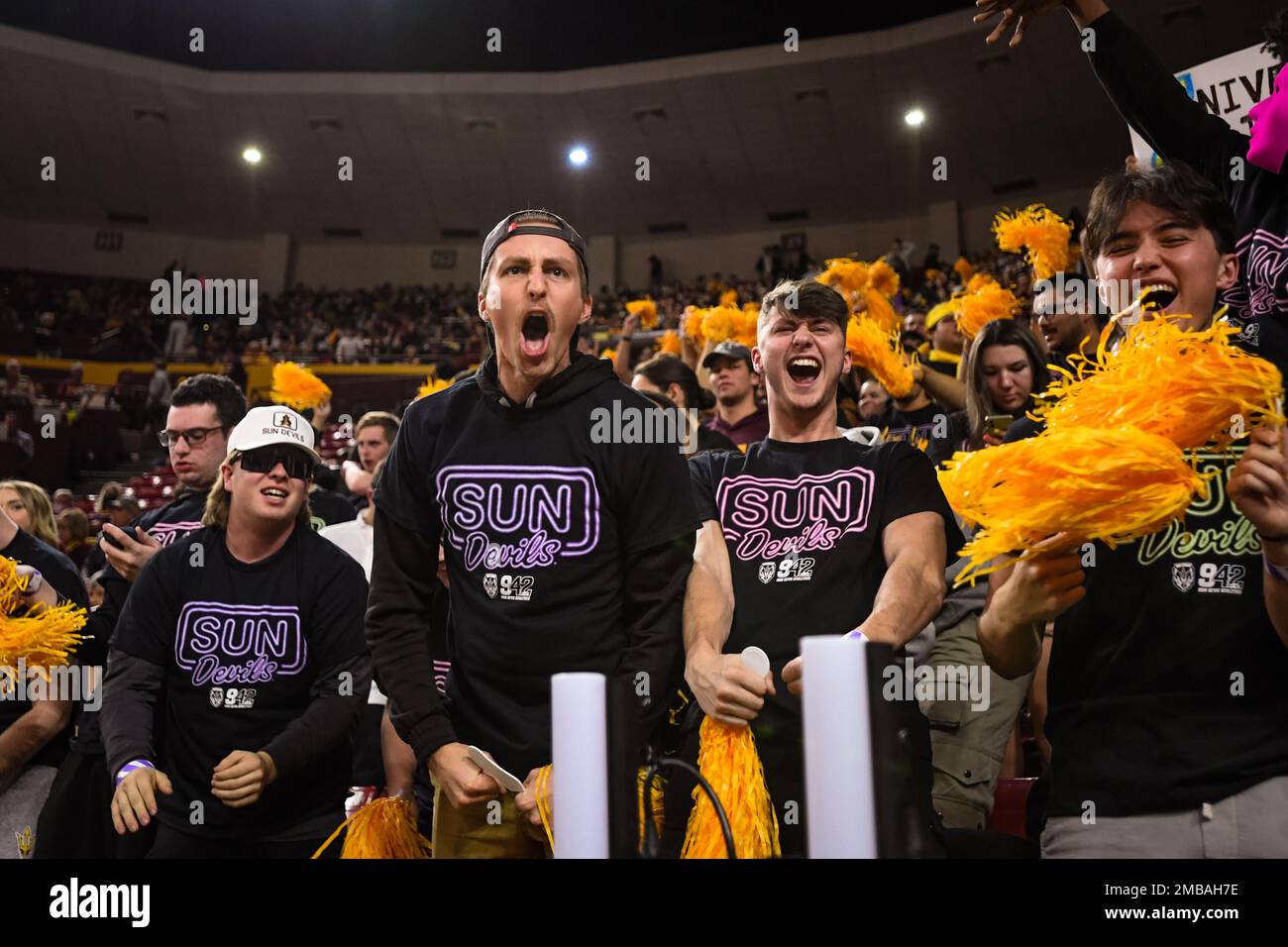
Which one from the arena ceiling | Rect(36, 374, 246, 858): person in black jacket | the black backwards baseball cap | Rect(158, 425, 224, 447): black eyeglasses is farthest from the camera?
the arena ceiling

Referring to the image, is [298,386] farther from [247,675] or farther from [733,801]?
[733,801]

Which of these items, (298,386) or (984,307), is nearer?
(984,307)

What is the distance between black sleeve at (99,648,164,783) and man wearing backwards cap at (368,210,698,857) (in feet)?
3.22

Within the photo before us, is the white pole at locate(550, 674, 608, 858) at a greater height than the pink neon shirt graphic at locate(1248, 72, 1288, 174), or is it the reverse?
the pink neon shirt graphic at locate(1248, 72, 1288, 174)

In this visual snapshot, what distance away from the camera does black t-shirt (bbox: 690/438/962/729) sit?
7.09 feet

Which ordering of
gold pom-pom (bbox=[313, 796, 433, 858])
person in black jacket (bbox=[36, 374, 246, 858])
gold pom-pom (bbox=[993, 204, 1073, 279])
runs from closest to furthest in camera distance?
gold pom-pom (bbox=[313, 796, 433, 858])
person in black jacket (bbox=[36, 374, 246, 858])
gold pom-pom (bbox=[993, 204, 1073, 279])

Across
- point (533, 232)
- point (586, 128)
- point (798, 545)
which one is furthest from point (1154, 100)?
point (586, 128)

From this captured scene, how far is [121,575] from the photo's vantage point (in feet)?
10.8

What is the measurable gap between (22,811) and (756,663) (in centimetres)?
Result: 265

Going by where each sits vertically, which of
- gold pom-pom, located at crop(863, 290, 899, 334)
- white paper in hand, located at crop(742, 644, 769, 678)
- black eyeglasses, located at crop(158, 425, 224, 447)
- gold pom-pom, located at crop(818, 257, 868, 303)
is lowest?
white paper in hand, located at crop(742, 644, 769, 678)

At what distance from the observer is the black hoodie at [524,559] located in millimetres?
1951

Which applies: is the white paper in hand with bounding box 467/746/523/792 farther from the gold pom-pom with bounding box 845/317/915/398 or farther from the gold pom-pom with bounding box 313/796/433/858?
the gold pom-pom with bounding box 845/317/915/398

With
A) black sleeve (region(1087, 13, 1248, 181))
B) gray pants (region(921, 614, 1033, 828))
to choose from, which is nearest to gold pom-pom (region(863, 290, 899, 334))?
gray pants (region(921, 614, 1033, 828))

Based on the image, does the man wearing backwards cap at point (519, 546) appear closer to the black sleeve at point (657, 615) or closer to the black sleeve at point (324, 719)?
the black sleeve at point (657, 615)
